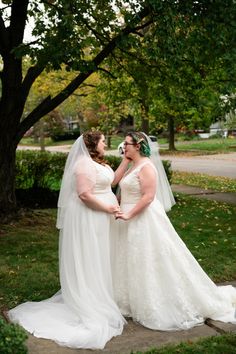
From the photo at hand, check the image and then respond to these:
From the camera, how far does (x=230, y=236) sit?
9.05 m

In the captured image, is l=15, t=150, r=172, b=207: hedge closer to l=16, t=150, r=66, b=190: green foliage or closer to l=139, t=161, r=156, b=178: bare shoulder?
l=16, t=150, r=66, b=190: green foliage

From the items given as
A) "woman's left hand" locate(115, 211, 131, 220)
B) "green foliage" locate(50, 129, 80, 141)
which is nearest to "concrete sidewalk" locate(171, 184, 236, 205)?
"woman's left hand" locate(115, 211, 131, 220)

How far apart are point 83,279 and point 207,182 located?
1260 cm

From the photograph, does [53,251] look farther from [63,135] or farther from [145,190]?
[63,135]

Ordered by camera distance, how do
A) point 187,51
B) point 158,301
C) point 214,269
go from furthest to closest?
point 187,51 → point 214,269 → point 158,301

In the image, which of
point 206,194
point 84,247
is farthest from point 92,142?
point 206,194

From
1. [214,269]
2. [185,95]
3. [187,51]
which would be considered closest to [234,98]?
[185,95]

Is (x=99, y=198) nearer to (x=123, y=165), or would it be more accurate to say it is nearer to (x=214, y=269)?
(x=123, y=165)

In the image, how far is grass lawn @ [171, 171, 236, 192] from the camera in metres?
15.8

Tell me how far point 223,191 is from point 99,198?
10.1m

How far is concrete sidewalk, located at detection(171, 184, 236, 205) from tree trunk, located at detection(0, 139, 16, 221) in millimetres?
5753

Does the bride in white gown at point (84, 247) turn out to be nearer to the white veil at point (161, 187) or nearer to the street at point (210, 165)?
the white veil at point (161, 187)

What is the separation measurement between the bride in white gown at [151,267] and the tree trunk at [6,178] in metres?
4.69

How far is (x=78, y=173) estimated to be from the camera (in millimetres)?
5219
